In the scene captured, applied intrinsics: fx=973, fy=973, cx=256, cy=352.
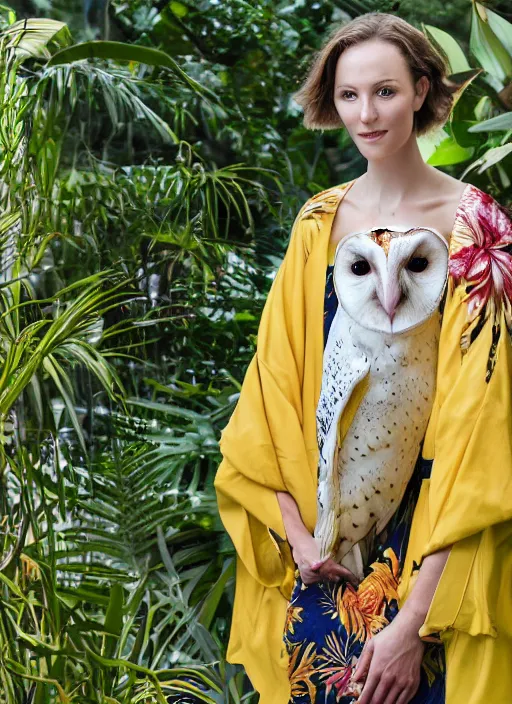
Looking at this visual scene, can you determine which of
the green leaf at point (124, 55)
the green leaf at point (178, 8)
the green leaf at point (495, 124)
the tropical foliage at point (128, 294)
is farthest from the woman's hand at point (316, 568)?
the green leaf at point (178, 8)

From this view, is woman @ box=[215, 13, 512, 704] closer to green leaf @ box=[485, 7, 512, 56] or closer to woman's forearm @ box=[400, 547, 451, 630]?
woman's forearm @ box=[400, 547, 451, 630]

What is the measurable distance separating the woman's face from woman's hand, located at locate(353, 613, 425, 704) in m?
0.66

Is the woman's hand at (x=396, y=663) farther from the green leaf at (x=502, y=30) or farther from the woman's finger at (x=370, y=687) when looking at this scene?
the green leaf at (x=502, y=30)

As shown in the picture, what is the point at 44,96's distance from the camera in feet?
5.69

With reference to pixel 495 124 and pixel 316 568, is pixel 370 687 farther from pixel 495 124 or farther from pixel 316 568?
pixel 495 124

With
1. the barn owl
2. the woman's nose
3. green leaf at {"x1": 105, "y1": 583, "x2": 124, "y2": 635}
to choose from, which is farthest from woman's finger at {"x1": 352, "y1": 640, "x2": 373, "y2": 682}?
the woman's nose

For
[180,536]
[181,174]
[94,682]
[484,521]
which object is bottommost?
[94,682]

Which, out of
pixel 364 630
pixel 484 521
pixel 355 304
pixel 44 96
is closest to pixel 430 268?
pixel 355 304

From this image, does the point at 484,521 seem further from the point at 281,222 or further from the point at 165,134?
the point at 165,134

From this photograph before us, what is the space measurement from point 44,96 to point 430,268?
806 millimetres

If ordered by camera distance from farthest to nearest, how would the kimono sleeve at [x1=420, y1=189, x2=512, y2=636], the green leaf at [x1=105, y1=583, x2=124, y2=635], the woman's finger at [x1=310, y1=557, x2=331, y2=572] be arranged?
the green leaf at [x1=105, y1=583, x2=124, y2=635] < the woman's finger at [x1=310, y1=557, x2=331, y2=572] < the kimono sleeve at [x1=420, y1=189, x2=512, y2=636]

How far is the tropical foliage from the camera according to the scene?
1.69m

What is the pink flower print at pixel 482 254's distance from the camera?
1.33 m

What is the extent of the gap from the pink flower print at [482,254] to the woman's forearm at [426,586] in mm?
328
